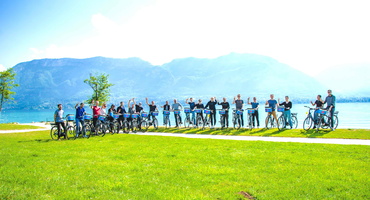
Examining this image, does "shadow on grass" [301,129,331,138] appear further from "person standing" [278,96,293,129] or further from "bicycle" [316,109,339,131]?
"person standing" [278,96,293,129]

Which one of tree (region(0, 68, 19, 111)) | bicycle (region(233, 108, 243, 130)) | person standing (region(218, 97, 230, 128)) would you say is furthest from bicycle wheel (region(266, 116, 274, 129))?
tree (region(0, 68, 19, 111))

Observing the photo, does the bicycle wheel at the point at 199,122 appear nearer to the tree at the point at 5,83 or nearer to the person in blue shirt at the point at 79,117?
the person in blue shirt at the point at 79,117

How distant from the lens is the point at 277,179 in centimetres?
673

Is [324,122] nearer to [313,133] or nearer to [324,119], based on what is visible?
[324,119]

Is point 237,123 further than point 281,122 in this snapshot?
Yes

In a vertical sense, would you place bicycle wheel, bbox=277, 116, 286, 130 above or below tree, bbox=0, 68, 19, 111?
below

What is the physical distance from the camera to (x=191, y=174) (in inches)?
288

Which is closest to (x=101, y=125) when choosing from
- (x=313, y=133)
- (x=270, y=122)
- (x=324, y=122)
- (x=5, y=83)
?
(x=270, y=122)

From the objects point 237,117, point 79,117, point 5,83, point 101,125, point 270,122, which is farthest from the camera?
point 5,83

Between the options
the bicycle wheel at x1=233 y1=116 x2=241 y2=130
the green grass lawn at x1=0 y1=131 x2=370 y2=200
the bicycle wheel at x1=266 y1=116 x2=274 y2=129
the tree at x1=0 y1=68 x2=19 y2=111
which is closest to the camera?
the green grass lawn at x1=0 y1=131 x2=370 y2=200

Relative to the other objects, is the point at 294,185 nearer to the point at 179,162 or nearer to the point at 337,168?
the point at 337,168

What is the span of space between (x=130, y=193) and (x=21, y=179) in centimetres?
326

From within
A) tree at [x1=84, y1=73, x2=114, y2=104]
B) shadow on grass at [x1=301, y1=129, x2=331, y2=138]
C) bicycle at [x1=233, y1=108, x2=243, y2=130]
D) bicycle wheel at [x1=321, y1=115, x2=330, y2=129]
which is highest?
tree at [x1=84, y1=73, x2=114, y2=104]

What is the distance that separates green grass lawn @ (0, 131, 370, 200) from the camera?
5883 mm
